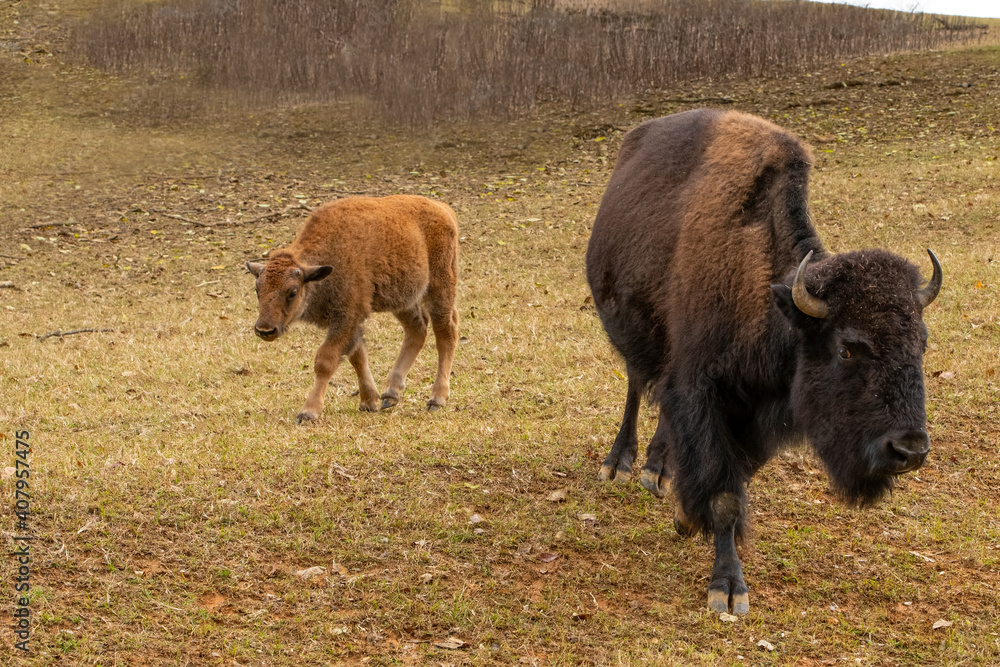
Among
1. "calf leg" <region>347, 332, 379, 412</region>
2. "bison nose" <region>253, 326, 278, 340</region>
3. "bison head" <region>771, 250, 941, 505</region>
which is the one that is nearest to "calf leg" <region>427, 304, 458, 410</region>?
"calf leg" <region>347, 332, 379, 412</region>

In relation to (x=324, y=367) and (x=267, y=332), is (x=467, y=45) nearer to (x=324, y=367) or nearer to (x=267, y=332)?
(x=324, y=367)

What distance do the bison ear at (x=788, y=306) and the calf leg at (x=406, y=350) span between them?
4713 mm

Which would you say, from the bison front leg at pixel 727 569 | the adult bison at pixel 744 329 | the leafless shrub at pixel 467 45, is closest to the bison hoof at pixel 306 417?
the adult bison at pixel 744 329

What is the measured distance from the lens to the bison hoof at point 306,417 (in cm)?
839

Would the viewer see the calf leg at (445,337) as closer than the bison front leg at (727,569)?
No

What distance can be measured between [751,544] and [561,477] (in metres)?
1.55

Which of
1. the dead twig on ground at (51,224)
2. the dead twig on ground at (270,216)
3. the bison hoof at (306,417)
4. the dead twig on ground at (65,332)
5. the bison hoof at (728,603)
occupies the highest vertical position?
the bison hoof at (728,603)

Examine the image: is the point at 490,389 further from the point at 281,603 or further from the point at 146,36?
the point at 146,36

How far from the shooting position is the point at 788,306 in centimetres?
524

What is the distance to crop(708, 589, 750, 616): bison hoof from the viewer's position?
5.65 meters

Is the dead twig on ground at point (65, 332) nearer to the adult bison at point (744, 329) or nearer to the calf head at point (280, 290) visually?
the calf head at point (280, 290)

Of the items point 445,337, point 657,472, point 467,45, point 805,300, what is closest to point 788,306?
point 805,300

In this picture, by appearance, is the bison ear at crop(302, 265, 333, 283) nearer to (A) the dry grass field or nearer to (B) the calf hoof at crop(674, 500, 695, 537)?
(A) the dry grass field

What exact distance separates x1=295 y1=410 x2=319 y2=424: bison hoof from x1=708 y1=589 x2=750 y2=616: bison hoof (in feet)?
13.1
